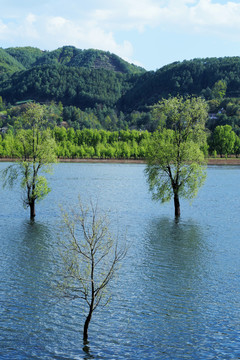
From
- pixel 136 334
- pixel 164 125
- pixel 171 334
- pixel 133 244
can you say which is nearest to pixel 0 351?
pixel 136 334

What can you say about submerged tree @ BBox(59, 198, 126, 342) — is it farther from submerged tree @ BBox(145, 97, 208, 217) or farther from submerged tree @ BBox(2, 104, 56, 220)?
submerged tree @ BBox(145, 97, 208, 217)

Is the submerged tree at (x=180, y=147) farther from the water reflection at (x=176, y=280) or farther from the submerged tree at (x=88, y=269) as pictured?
the submerged tree at (x=88, y=269)

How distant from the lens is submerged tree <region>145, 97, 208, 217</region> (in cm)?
5616

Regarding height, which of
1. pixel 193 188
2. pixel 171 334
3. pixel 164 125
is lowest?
pixel 171 334

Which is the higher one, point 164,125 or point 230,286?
point 164,125

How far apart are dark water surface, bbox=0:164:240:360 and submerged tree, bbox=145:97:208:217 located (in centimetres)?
568

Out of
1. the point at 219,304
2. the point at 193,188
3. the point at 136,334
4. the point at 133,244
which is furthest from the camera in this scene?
the point at 193,188

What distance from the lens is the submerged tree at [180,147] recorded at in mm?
56156

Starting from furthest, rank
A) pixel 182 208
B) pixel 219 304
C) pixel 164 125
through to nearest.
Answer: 1. pixel 182 208
2. pixel 164 125
3. pixel 219 304

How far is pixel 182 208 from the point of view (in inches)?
2830

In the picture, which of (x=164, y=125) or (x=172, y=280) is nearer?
(x=172, y=280)

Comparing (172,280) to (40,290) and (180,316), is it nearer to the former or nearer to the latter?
(180,316)

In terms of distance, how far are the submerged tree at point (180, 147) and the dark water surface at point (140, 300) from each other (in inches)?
223

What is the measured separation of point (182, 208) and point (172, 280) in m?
39.8
